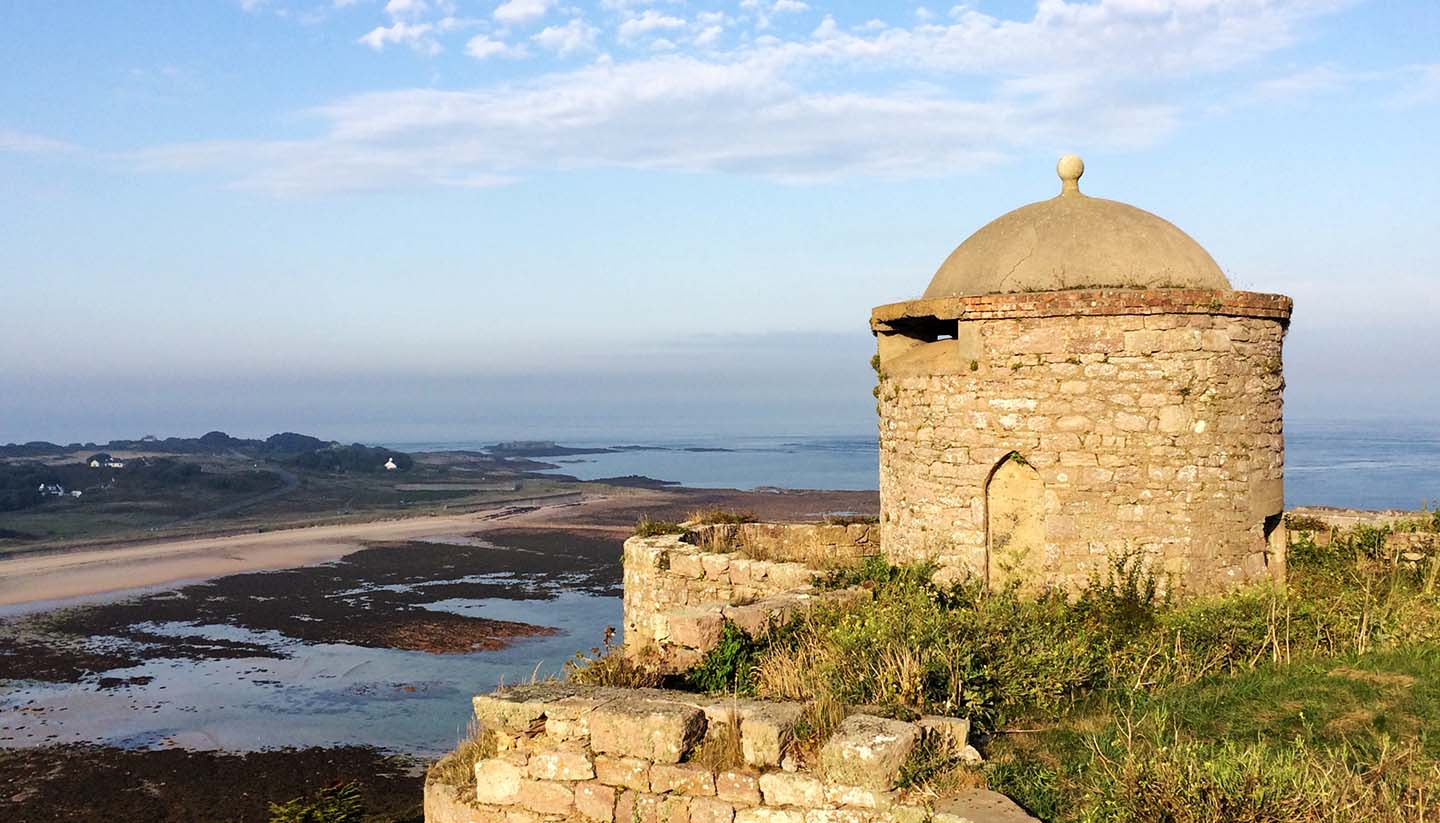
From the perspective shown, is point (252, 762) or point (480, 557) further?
point (480, 557)

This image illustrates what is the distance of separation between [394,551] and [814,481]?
52156mm

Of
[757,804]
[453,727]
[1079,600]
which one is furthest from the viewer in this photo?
[453,727]

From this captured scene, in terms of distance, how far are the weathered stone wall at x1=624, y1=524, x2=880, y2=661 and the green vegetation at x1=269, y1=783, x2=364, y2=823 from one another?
5.95 metres

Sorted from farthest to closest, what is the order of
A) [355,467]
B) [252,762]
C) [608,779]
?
[355,467]
[252,762]
[608,779]

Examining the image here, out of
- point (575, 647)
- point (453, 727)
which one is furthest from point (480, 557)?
point (453, 727)

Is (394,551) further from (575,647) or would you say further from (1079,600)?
(1079,600)

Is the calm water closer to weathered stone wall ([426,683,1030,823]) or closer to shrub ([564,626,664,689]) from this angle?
shrub ([564,626,664,689])

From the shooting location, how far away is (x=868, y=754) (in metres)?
5.41

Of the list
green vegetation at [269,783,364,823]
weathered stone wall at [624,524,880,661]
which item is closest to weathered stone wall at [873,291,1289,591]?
weathered stone wall at [624,524,880,661]

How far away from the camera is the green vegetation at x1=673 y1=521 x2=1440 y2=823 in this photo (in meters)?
4.88

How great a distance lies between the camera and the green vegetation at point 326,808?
15.1 meters

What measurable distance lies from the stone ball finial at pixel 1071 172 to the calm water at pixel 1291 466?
1835 inches

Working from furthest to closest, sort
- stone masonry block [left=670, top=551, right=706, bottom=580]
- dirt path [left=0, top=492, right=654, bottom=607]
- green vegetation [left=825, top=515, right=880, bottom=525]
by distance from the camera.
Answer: dirt path [left=0, top=492, right=654, bottom=607] < green vegetation [left=825, top=515, right=880, bottom=525] < stone masonry block [left=670, top=551, right=706, bottom=580]

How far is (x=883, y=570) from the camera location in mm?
10492
